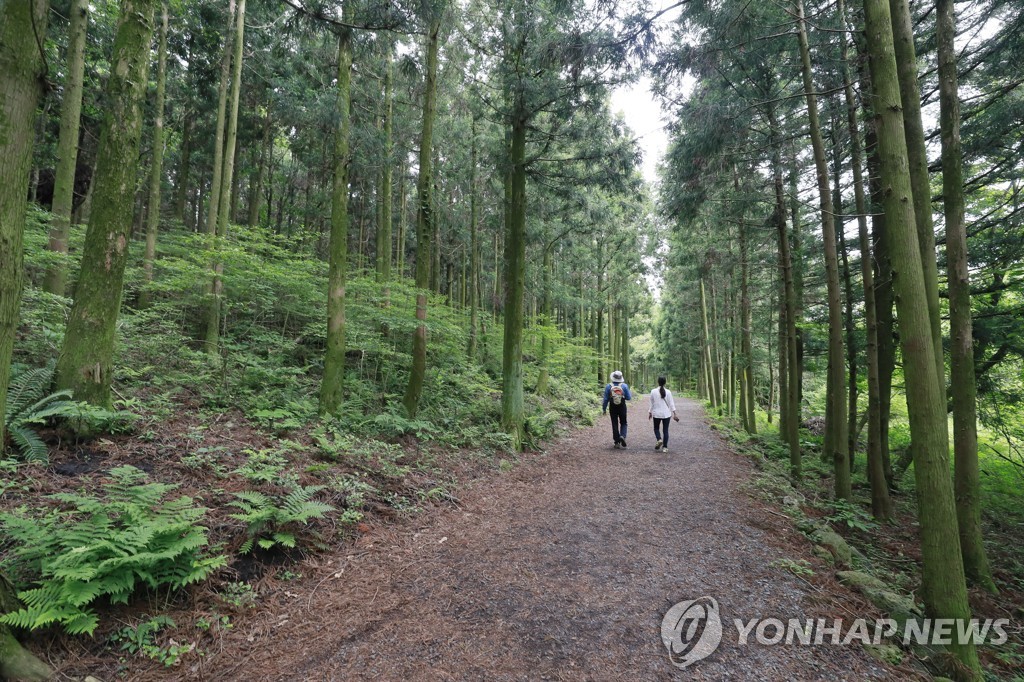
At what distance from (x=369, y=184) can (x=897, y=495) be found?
59.2ft

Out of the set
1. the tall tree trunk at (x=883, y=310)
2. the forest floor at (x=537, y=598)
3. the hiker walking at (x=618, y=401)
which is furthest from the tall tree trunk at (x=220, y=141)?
the tall tree trunk at (x=883, y=310)

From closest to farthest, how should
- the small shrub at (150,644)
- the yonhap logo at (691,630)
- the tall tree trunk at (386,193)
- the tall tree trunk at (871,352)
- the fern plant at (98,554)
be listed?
the fern plant at (98,554) < the small shrub at (150,644) < the yonhap logo at (691,630) < the tall tree trunk at (871,352) < the tall tree trunk at (386,193)

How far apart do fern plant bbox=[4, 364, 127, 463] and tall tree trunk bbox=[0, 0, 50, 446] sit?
1.72 m

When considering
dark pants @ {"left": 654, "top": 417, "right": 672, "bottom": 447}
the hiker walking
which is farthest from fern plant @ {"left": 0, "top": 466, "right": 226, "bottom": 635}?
dark pants @ {"left": 654, "top": 417, "right": 672, "bottom": 447}

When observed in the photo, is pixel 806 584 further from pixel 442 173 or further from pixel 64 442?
pixel 442 173

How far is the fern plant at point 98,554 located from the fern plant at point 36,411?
1.04m

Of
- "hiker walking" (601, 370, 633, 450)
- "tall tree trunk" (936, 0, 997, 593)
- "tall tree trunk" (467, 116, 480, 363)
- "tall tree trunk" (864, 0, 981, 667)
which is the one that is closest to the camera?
"tall tree trunk" (864, 0, 981, 667)

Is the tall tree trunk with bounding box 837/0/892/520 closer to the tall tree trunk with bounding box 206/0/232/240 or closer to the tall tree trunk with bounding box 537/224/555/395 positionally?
the tall tree trunk with bounding box 537/224/555/395

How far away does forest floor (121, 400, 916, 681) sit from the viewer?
259cm

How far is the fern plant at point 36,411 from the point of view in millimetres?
3842

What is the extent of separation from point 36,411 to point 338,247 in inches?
162

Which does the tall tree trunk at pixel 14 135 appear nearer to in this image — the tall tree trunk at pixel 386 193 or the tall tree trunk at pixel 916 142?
the tall tree trunk at pixel 916 142

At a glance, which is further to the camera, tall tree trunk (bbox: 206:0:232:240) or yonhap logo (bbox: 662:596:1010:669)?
tall tree trunk (bbox: 206:0:232:240)

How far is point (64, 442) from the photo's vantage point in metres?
4.15
